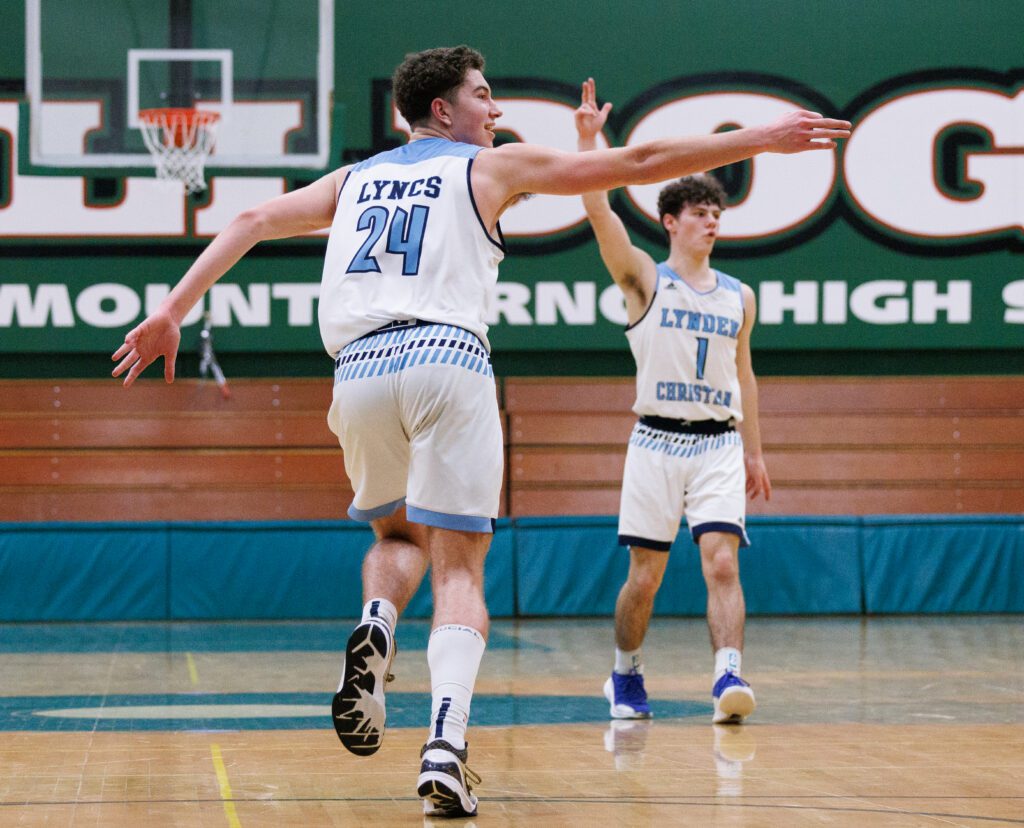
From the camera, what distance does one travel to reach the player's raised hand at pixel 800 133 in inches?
138

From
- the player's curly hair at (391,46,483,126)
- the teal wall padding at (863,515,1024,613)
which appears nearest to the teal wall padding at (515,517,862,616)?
the teal wall padding at (863,515,1024,613)

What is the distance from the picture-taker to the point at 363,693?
348 centimetres

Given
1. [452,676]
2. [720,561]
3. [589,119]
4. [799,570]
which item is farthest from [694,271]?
[799,570]

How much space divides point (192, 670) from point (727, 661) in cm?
303

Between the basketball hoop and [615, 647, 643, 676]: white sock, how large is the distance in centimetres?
589

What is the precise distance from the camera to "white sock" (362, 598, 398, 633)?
3629mm

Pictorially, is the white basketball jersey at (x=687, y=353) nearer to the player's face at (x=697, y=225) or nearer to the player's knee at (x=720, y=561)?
the player's face at (x=697, y=225)

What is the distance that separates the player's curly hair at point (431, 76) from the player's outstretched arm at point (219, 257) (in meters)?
0.28

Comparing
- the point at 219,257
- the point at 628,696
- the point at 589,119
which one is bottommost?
the point at 628,696

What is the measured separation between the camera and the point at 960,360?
11.7 meters

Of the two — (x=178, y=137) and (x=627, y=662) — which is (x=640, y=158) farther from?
(x=178, y=137)

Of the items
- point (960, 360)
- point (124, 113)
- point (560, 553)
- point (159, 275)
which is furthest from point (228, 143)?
point (960, 360)

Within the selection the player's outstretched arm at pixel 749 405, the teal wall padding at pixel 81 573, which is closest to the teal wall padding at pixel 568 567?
the teal wall padding at pixel 81 573

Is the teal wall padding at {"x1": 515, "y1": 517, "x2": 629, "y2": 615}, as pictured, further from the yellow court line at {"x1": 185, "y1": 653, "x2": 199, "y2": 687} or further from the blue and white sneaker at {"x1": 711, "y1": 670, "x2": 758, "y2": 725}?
the blue and white sneaker at {"x1": 711, "y1": 670, "x2": 758, "y2": 725}
